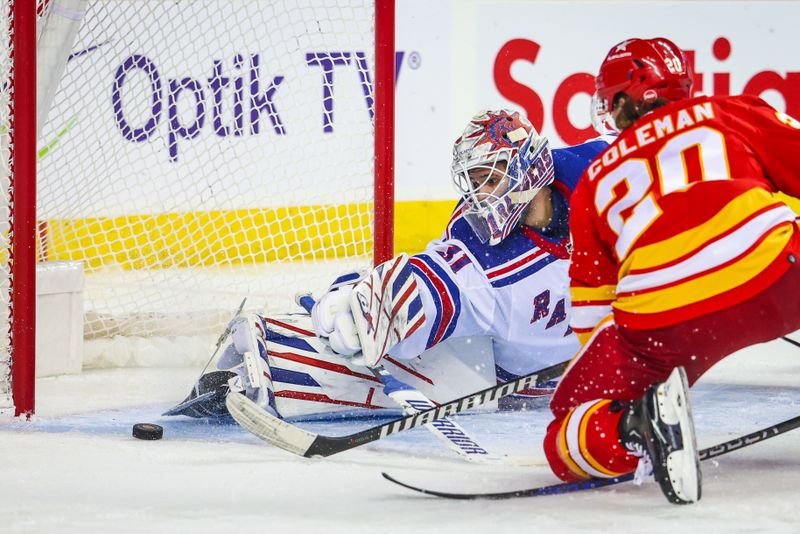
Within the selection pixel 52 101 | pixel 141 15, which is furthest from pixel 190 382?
pixel 141 15

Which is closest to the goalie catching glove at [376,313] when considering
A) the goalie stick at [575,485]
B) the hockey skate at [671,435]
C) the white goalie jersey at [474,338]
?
the white goalie jersey at [474,338]

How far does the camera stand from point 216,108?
434 cm

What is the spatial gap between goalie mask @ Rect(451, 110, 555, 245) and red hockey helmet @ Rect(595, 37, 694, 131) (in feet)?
1.89

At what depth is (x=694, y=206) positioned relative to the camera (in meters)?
2.22

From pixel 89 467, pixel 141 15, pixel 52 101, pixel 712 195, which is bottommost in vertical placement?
pixel 89 467

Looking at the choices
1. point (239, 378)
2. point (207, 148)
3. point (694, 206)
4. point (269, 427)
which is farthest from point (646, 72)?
point (207, 148)

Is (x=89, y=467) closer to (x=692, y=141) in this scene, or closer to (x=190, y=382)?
(x=190, y=382)

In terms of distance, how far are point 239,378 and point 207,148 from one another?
1.52 metres

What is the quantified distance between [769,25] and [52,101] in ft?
10.8

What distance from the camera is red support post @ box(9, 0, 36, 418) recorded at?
300 centimetres

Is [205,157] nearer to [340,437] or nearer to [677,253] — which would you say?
[340,437]

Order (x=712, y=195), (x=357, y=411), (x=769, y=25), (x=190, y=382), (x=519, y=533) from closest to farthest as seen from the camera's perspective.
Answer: (x=519, y=533), (x=712, y=195), (x=357, y=411), (x=190, y=382), (x=769, y=25)

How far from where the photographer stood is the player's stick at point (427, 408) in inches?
105

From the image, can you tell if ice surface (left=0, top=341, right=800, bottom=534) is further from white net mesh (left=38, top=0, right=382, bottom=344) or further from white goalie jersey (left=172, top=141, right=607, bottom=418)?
white net mesh (left=38, top=0, right=382, bottom=344)
